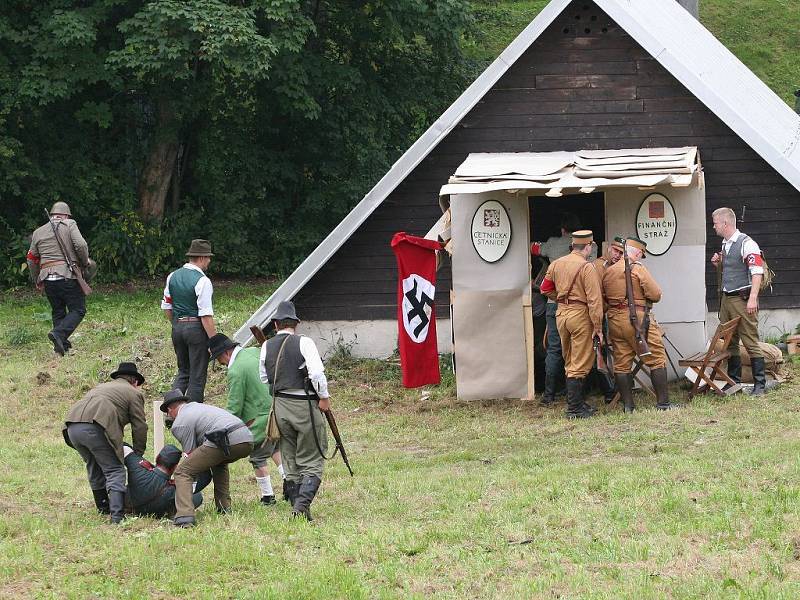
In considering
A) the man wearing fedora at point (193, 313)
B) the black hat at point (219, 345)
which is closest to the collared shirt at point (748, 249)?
→ the man wearing fedora at point (193, 313)

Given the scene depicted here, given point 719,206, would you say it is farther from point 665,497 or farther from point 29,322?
point 29,322

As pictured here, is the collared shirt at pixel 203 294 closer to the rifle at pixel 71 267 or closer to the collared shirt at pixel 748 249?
the rifle at pixel 71 267

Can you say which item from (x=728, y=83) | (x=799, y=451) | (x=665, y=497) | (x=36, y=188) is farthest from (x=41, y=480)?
(x=36, y=188)

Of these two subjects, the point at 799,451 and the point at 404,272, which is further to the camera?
the point at 404,272

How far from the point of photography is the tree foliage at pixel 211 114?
2091 centimetres

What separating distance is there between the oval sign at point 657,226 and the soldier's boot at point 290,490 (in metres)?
5.69

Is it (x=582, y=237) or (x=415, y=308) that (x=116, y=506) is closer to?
(x=415, y=308)

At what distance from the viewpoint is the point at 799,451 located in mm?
10055

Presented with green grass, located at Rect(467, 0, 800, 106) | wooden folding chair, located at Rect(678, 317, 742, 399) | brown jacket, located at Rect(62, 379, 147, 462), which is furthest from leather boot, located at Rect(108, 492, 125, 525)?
green grass, located at Rect(467, 0, 800, 106)

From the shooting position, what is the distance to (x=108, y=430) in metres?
9.16

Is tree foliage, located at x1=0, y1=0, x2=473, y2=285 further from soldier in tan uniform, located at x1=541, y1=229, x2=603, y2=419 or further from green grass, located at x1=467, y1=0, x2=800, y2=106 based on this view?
soldier in tan uniform, located at x1=541, y1=229, x2=603, y2=419

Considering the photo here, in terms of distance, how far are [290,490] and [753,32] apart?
31452mm

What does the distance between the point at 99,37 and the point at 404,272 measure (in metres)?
11.2

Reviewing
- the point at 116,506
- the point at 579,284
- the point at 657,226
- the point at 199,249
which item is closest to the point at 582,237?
the point at 579,284
